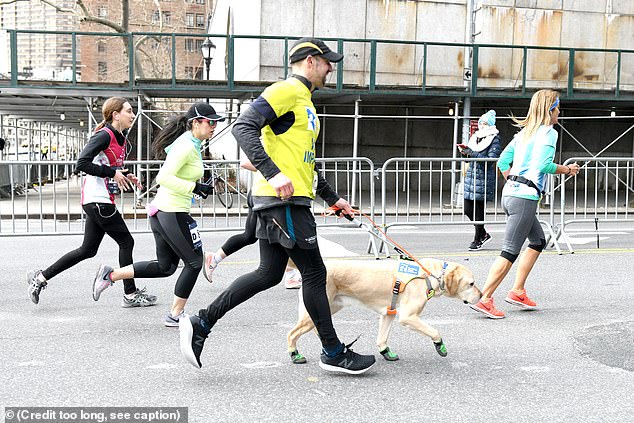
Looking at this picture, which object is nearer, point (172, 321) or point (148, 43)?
point (172, 321)

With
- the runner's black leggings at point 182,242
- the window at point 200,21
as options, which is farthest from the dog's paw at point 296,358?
the window at point 200,21

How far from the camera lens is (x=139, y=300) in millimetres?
6711

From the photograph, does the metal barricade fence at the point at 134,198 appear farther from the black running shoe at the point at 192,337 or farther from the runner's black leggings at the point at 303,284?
the black running shoe at the point at 192,337

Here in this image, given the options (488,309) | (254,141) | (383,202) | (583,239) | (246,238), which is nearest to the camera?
(254,141)

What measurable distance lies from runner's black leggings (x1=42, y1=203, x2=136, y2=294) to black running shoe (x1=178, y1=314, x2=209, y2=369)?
235 centimetres

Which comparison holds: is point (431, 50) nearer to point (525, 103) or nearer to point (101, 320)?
point (525, 103)

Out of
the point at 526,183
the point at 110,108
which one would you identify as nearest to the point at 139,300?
the point at 110,108

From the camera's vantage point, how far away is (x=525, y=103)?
23.6 m

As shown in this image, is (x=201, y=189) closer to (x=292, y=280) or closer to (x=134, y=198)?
(x=292, y=280)

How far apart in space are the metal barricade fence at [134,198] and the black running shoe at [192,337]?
593 centimetres

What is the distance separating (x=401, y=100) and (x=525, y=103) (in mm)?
3985

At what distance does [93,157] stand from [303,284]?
2.71 m

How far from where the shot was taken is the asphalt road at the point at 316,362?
412cm

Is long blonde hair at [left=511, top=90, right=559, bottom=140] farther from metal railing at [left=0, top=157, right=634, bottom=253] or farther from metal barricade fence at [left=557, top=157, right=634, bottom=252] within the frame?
metal barricade fence at [left=557, top=157, right=634, bottom=252]
